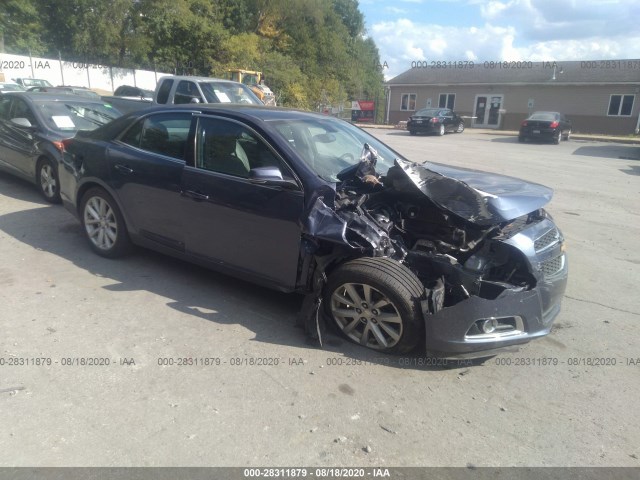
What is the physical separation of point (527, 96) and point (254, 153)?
115ft

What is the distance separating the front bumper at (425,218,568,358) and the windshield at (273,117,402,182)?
1.42 meters

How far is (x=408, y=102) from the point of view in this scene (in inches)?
1569

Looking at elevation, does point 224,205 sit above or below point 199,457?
above

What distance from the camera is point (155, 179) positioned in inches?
182

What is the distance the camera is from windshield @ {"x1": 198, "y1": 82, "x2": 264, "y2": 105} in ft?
41.4

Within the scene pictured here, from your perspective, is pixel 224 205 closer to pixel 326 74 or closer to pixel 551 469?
pixel 551 469

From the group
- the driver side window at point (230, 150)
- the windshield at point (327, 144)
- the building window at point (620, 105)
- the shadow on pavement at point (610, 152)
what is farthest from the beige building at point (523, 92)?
the driver side window at point (230, 150)

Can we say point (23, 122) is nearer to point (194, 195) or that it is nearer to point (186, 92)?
point (194, 195)

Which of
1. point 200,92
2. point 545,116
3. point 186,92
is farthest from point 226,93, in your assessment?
point 545,116

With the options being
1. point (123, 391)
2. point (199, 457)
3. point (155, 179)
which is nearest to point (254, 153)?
point (155, 179)

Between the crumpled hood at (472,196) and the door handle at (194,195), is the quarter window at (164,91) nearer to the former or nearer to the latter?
the door handle at (194,195)

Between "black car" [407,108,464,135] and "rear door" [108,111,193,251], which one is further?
"black car" [407,108,464,135]

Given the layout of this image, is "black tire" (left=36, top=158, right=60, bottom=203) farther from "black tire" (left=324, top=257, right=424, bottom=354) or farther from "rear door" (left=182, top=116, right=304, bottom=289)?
"black tire" (left=324, top=257, right=424, bottom=354)

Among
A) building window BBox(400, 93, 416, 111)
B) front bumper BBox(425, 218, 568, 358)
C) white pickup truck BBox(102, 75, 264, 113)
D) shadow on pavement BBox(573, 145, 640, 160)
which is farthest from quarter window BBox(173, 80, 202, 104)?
building window BBox(400, 93, 416, 111)
